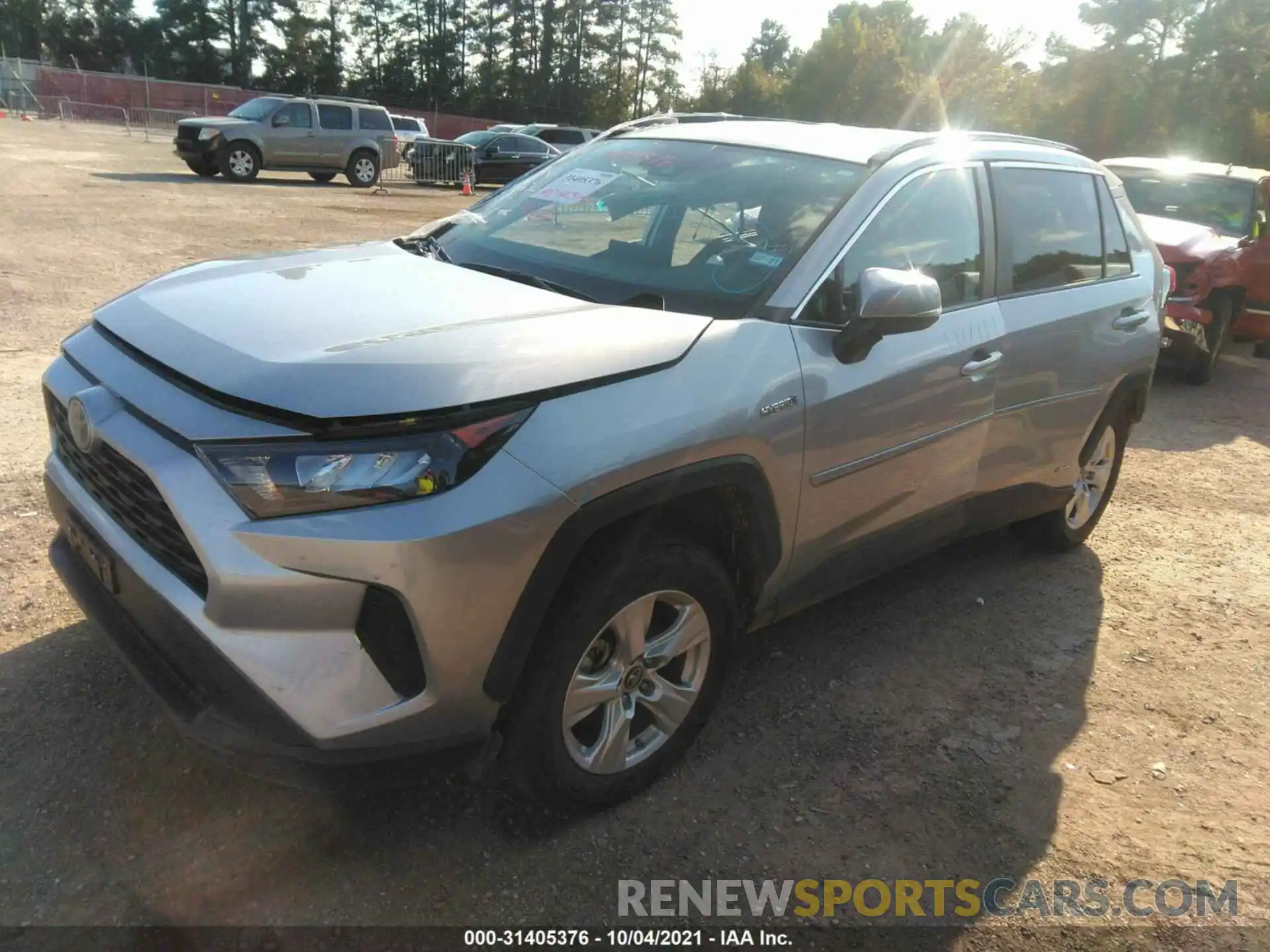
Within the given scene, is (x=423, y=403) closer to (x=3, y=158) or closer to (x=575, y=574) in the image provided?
(x=575, y=574)

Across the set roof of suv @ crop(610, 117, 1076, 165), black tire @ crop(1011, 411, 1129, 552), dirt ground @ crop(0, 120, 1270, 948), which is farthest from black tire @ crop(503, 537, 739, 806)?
black tire @ crop(1011, 411, 1129, 552)

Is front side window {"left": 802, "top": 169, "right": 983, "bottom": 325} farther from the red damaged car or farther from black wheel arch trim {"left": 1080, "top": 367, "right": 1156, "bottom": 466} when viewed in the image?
the red damaged car

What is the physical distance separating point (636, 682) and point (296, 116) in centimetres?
2198

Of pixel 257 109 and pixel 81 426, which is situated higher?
pixel 81 426

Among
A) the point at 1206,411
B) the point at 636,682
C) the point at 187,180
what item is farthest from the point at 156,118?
the point at 636,682

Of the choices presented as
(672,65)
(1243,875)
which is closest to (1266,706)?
(1243,875)

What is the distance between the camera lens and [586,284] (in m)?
2.99

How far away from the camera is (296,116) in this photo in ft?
70.4

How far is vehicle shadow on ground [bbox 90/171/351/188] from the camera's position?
1892 cm

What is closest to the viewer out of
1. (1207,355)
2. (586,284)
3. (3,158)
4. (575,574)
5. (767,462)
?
(575,574)

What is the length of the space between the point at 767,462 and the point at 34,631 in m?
2.54

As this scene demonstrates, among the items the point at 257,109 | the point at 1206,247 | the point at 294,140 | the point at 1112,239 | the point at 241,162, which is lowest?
the point at 241,162

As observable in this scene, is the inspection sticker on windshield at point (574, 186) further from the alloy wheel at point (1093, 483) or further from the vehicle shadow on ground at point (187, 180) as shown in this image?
the vehicle shadow on ground at point (187, 180)

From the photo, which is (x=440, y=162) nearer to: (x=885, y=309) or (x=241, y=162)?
(x=241, y=162)
